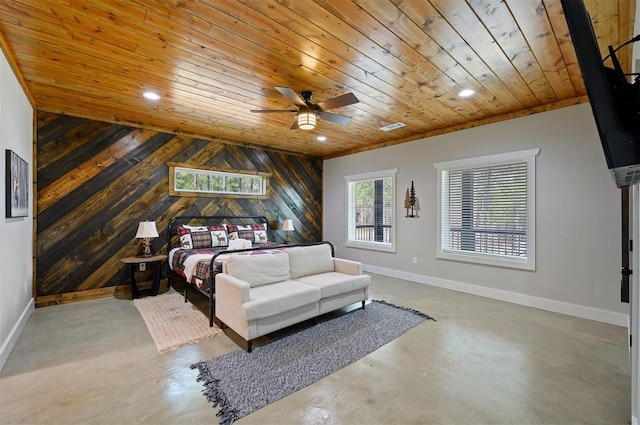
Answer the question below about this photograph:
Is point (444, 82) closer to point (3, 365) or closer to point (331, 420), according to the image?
point (331, 420)

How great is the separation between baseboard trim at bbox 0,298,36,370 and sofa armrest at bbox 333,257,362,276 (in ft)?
11.0

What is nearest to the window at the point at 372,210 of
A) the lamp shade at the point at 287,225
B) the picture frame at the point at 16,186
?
the lamp shade at the point at 287,225

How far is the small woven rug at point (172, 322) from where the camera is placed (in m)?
2.91

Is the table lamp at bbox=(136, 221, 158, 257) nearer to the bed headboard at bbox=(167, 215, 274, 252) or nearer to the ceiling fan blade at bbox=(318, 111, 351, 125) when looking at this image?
the bed headboard at bbox=(167, 215, 274, 252)

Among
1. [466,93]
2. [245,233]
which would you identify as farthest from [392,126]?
[245,233]

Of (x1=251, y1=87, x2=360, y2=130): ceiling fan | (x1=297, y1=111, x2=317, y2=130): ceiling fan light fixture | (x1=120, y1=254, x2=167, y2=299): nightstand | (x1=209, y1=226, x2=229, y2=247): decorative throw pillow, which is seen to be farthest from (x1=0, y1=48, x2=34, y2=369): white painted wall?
(x1=297, y1=111, x2=317, y2=130): ceiling fan light fixture

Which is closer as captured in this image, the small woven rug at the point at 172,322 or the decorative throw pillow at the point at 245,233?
the small woven rug at the point at 172,322

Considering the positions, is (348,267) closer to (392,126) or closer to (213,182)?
(392,126)

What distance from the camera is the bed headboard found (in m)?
5.06

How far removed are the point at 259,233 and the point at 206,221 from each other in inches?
39.8

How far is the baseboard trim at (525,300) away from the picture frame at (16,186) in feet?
17.6

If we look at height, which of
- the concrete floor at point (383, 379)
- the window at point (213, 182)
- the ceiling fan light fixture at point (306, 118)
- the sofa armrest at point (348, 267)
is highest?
the ceiling fan light fixture at point (306, 118)

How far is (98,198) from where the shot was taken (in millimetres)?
4395

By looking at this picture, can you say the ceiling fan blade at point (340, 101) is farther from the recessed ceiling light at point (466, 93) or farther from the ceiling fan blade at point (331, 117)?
the recessed ceiling light at point (466, 93)
